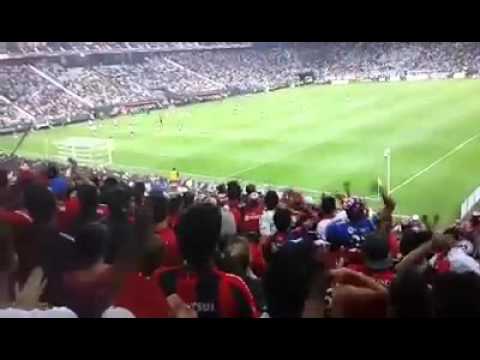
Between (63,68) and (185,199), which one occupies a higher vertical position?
(63,68)

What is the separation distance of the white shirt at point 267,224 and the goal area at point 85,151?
1.74 meters

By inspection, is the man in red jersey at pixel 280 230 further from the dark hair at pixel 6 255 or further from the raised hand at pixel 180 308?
the dark hair at pixel 6 255

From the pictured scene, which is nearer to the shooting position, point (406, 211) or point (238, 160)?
point (406, 211)

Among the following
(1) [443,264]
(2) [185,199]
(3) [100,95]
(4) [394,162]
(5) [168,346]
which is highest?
(3) [100,95]

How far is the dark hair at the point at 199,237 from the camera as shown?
3051mm

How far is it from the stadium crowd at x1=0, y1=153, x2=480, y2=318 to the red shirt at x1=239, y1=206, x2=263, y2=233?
10 mm

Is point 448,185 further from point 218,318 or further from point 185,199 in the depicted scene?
point 218,318

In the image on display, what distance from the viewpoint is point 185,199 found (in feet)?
Result: 18.2

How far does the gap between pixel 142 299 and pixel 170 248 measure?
1249 mm

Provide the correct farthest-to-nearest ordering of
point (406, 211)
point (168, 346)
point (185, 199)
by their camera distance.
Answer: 1. point (406, 211)
2. point (185, 199)
3. point (168, 346)

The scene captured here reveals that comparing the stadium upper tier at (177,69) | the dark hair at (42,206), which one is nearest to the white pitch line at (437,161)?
the stadium upper tier at (177,69)

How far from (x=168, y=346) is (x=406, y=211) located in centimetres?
242

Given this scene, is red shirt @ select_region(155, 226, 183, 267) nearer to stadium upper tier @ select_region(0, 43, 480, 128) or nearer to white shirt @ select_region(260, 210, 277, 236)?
white shirt @ select_region(260, 210, 277, 236)

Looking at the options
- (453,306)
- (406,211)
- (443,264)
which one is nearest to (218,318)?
(453,306)
